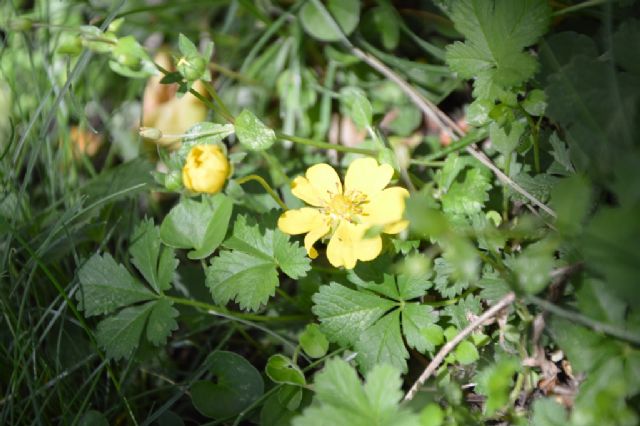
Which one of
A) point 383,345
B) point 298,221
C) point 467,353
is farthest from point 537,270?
point 298,221

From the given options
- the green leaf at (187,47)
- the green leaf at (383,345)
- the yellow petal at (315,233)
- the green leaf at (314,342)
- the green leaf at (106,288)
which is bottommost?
the green leaf at (106,288)

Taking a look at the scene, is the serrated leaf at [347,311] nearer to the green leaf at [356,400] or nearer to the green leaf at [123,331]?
the green leaf at [356,400]

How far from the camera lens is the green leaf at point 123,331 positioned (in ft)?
4.31

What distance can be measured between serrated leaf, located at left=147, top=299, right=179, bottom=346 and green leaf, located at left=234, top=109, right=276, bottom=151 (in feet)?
1.21

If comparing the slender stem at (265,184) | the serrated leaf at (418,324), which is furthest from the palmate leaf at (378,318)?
the slender stem at (265,184)

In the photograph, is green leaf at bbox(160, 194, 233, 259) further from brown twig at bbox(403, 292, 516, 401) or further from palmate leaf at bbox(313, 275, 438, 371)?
brown twig at bbox(403, 292, 516, 401)

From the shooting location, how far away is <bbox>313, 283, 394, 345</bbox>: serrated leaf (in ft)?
4.11

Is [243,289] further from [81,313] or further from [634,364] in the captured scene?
[634,364]

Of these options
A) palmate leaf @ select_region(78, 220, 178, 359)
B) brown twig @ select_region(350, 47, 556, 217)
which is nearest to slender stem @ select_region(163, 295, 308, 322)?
palmate leaf @ select_region(78, 220, 178, 359)

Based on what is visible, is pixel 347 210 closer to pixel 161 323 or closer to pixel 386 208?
pixel 386 208

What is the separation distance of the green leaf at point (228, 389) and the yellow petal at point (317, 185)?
1.17 feet

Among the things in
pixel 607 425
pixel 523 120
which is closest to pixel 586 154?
pixel 523 120

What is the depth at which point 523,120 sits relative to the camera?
4.42ft

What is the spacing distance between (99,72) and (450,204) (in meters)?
1.16
